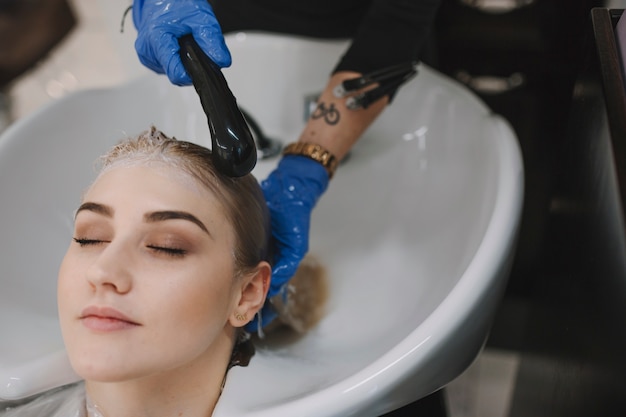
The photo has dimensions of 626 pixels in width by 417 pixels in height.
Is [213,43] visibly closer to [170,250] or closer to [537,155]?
[170,250]

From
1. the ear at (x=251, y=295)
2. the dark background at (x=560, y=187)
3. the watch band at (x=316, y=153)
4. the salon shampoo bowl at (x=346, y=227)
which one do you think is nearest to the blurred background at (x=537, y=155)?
the dark background at (x=560, y=187)

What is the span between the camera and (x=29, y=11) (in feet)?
6.72

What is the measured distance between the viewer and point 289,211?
1.00 m

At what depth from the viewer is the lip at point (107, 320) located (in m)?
0.71

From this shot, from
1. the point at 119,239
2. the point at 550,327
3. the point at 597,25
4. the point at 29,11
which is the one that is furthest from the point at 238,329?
the point at 29,11

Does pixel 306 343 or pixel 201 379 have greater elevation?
pixel 201 379

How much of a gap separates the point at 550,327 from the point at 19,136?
2.94 feet

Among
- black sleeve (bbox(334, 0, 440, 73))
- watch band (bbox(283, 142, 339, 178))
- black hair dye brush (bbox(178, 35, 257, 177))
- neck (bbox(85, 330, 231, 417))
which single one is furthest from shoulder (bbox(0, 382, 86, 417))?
black sleeve (bbox(334, 0, 440, 73))

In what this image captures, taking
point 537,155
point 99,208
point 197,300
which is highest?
point 99,208

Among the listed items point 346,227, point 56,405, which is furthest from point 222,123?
point 346,227

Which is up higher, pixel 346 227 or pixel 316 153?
pixel 316 153

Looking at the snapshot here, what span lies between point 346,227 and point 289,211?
0.25 metres

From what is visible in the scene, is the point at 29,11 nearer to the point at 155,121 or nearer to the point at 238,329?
the point at 155,121

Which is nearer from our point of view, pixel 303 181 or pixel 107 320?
pixel 107 320
